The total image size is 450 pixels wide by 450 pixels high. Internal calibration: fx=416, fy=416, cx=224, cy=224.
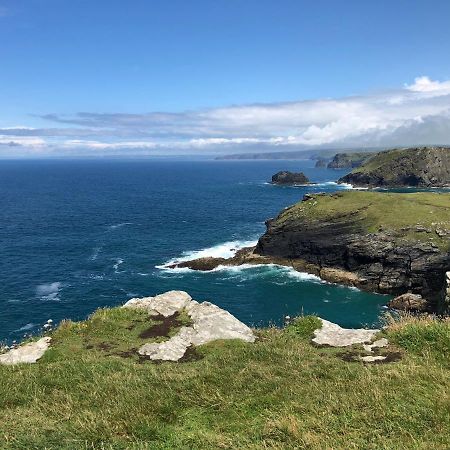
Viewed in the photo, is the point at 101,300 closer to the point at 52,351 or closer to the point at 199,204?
the point at 52,351

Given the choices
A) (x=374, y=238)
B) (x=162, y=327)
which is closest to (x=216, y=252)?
(x=374, y=238)

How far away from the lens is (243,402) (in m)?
12.6

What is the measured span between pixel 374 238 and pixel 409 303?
15.9m

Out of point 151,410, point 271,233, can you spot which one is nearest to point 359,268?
point 271,233

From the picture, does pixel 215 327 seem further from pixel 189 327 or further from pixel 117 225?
pixel 117 225

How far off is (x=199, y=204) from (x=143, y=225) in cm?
4240

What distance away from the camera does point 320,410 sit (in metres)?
11.3

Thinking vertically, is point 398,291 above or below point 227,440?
below

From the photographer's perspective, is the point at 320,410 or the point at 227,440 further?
the point at 320,410

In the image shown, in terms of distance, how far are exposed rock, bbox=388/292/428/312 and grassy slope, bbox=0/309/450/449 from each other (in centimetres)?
4464

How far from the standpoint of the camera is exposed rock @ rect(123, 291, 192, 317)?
27758 millimetres

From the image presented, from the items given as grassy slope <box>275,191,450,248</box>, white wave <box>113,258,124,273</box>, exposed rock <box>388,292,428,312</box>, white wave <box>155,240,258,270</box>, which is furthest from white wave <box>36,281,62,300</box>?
exposed rock <box>388,292,428,312</box>

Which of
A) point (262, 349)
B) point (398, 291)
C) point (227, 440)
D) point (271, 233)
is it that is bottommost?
point (398, 291)

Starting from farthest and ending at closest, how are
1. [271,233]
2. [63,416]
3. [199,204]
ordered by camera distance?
[199,204], [271,233], [63,416]
